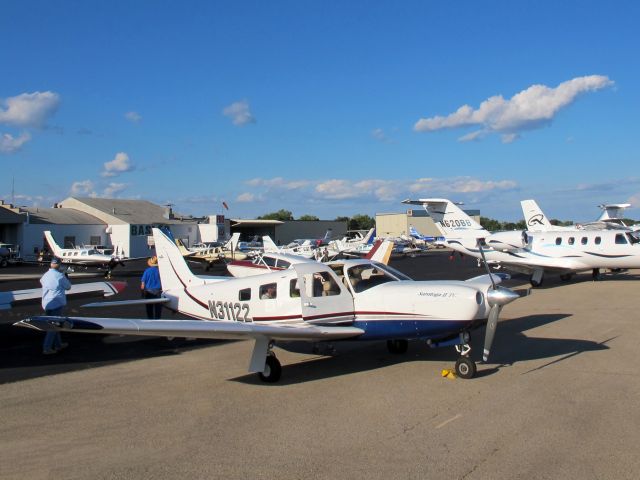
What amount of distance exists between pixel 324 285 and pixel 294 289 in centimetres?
49

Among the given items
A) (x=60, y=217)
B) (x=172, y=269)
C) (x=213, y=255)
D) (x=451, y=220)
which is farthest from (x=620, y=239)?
(x=60, y=217)

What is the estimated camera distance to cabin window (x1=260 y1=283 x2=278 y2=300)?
866 cm

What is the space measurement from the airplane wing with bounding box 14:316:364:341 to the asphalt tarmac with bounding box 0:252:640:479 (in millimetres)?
737

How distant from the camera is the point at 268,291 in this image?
8.76m

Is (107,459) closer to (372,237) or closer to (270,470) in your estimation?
(270,470)

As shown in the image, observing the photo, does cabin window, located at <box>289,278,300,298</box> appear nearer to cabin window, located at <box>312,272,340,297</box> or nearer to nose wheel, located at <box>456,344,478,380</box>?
cabin window, located at <box>312,272,340,297</box>

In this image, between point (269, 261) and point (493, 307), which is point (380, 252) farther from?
point (493, 307)

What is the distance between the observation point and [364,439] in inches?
214

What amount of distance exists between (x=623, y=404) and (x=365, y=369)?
3.61 meters

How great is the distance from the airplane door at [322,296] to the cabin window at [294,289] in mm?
145

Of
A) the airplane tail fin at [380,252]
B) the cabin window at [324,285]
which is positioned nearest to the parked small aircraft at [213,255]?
the airplane tail fin at [380,252]

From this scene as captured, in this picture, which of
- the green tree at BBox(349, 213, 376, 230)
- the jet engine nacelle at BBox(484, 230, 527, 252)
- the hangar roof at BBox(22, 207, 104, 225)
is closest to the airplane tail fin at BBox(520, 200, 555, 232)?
the jet engine nacelle at BBox(484, 230, 527, 252)

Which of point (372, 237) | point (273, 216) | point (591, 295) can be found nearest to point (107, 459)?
point (591, 295)

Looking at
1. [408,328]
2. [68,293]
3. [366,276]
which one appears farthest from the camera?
[68,293]
